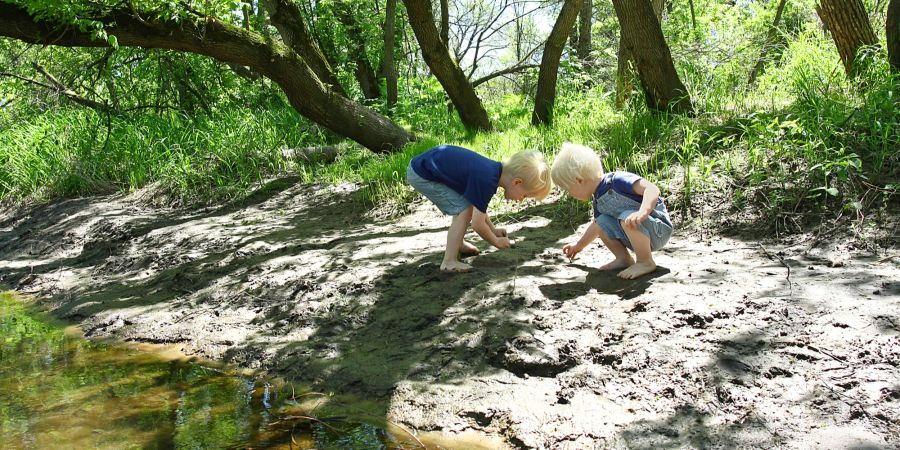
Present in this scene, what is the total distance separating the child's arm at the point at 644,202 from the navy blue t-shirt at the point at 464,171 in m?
0.98

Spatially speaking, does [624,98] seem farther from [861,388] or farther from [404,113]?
[861,388]

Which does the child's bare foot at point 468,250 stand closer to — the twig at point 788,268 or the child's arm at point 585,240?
the child's arm at point 585,240

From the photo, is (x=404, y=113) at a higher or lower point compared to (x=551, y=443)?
higher

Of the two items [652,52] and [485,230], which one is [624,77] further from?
[485,230]

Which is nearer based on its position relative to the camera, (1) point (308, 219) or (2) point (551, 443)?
(2) point (551, 443)

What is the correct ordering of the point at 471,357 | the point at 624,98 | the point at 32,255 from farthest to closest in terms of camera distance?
the point at 624,98
the point at 32,255
the point at 471,357

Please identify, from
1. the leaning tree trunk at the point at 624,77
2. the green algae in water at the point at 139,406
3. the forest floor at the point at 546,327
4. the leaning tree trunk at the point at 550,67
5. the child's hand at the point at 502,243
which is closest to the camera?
the forest floor at the point at 546,327

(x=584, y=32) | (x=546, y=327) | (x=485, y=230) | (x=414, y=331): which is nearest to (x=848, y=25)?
(x=485, y=230)

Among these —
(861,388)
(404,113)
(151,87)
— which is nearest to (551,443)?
(861,388)

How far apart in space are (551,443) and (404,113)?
8.71m

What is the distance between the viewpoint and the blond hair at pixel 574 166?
13.3 ft

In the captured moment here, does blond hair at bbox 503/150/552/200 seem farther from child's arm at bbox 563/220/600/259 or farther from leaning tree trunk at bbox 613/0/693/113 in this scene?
leaning tree trunk at bbox 613/0/693/113

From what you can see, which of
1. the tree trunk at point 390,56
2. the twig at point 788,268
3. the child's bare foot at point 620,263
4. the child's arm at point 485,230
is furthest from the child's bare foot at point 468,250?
the tree trunk at point 390,56

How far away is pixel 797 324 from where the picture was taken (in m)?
3.24
